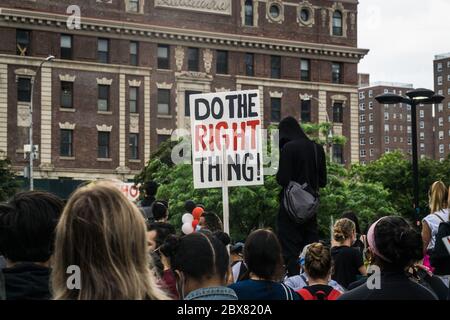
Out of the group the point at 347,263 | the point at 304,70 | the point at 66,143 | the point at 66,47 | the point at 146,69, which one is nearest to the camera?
the point at 347,263

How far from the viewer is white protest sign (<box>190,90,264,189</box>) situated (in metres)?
10.7

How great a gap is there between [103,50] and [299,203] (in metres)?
47.9

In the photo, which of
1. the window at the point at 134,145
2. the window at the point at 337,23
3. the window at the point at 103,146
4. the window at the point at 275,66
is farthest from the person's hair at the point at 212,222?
the window at the point at 337,23

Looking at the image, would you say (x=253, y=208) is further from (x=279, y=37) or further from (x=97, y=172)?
(x=279, y=37)

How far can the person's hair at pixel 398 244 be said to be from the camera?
4977mm

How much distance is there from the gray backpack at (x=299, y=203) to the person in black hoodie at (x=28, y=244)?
466cm

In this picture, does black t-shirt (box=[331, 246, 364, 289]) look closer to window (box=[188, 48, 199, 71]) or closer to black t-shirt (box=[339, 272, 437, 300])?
black t-shirt (box=[339, 272, 437, 300])

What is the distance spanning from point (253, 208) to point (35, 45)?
2063 centimetres

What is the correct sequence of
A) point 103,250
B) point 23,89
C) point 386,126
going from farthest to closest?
point 386,126
point 23,89
point 103,250

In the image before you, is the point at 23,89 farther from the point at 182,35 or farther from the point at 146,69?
the point at 182,35

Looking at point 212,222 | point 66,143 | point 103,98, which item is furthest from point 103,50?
point 212,222

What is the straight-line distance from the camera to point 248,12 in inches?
2379

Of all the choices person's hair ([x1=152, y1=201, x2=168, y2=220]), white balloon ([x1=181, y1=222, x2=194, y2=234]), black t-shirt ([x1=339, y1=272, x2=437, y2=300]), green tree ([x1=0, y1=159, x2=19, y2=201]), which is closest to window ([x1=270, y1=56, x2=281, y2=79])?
green tree ([x1=0, y1=159, x2=19, y2=201])

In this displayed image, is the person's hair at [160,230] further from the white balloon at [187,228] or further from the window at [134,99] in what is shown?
the window at [134,99]
